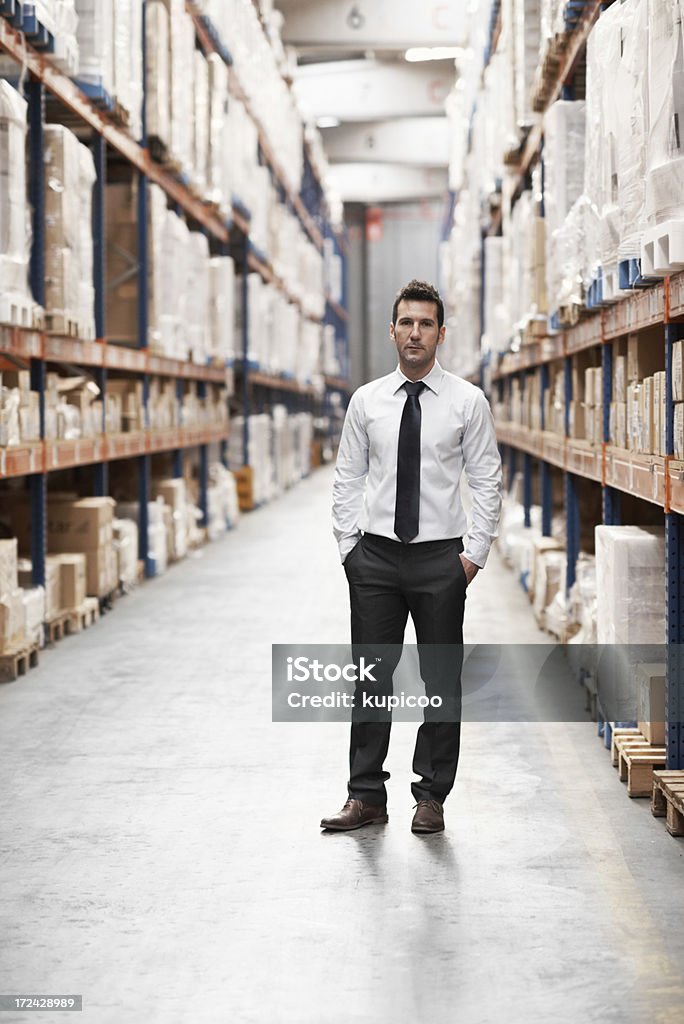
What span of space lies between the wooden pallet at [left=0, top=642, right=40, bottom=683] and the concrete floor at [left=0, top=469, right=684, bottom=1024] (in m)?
0.17

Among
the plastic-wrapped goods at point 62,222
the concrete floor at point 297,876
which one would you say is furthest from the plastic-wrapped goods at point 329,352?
the concrete floor at point 297,876

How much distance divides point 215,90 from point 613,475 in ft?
25.3

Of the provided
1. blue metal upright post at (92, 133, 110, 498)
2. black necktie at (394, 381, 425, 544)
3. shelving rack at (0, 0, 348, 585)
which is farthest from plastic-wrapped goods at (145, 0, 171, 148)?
black necktie at (394, 381, 425, 544)

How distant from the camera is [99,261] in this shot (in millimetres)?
8281

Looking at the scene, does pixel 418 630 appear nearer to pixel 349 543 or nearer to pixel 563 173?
pixel 349 543

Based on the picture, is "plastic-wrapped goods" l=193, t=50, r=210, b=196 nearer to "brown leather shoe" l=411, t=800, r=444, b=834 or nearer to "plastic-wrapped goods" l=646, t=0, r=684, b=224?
"plastic-wrapped goods" l=646, t=0, r=684, b=224

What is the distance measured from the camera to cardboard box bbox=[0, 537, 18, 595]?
600cm

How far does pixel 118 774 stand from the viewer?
4.59 metres

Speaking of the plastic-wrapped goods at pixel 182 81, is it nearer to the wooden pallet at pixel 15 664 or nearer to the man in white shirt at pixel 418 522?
the wooden pallet at pixel 15 664

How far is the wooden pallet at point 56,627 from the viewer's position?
280 inches

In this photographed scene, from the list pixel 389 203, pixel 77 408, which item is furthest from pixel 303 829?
pixel 389 203

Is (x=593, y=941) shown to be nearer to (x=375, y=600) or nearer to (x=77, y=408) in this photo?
(x=375, y=600)

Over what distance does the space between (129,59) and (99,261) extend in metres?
1.41

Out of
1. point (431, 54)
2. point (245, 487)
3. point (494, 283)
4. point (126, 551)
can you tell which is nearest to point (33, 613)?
point (126, 551)
